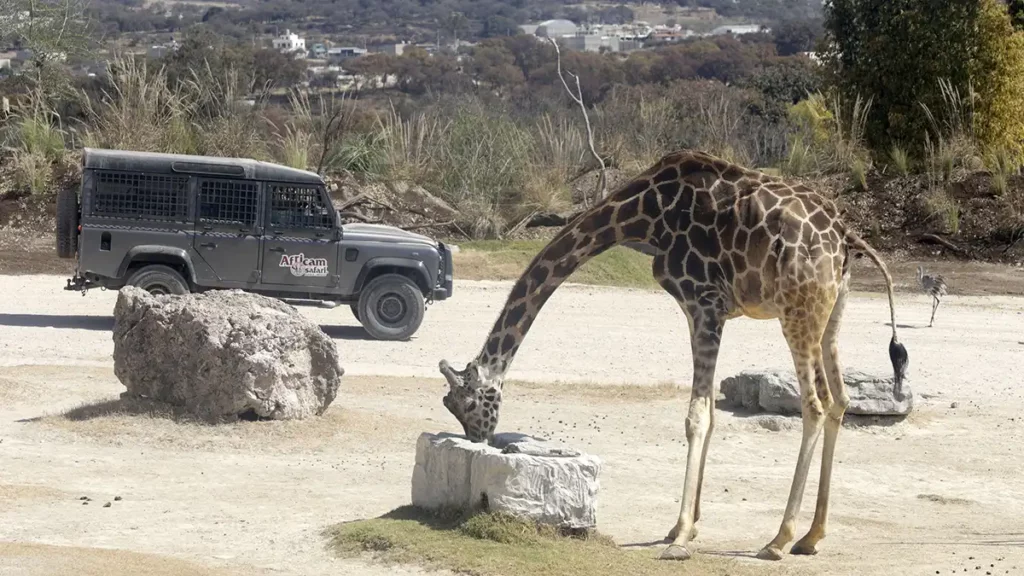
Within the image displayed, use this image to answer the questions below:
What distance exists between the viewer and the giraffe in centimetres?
1011

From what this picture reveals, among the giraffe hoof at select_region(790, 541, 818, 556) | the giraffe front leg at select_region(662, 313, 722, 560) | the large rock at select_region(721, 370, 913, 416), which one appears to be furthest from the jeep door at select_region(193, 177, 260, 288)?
the giraffe hoof at select_region(790, 541, 818, 556)

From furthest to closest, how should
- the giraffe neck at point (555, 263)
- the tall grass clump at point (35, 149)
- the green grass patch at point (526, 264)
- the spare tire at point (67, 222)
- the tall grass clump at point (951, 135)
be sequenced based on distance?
the tall grass clump at point (951, 135) → the tall grass clump at point (35, 149) → the green grass patch at point (526, 264) → the spare tire at point (67, 222) → the giraffe neck at point (555, 263)

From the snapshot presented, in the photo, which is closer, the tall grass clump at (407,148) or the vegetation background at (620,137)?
the vegetation background at (620,137)

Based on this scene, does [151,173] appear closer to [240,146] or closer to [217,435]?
Result: [217,435]

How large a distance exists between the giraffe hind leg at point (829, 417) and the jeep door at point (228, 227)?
10051 mm

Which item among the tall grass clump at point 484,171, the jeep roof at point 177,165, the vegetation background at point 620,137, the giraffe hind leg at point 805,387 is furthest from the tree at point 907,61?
the giraffe hind leg at point 805,387

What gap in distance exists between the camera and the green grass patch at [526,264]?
83.1 feet

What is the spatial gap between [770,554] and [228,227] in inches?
427

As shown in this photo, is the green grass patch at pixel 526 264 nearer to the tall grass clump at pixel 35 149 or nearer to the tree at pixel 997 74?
the tall grass clump at pixel 35 149

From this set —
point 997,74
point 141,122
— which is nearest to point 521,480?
point 141,122

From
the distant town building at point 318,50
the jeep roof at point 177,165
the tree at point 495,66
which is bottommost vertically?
the jeep roof at point 177,165

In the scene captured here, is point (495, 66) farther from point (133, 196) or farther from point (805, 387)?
point (805, 387)

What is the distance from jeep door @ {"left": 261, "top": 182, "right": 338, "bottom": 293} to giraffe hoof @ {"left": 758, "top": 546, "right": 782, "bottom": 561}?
33.8ft

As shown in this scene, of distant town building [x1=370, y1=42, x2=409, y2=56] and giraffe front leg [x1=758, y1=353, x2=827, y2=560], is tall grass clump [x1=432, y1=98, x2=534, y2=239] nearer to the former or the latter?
giraffe front leg [x1=758, y1=353, x2=827, y2=560]
